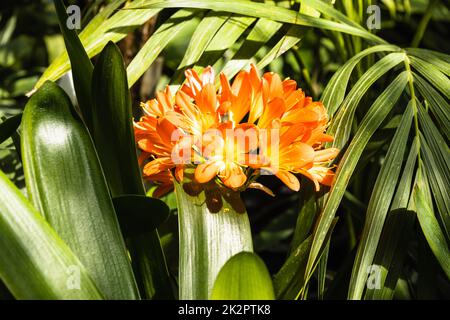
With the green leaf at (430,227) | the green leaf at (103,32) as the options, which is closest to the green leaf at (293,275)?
A: the green leaf at (430,227)

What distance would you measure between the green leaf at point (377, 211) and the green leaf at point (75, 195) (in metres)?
0.23

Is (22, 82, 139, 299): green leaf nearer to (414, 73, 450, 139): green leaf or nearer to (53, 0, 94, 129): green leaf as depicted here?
(53, 0, 94, 129): green leaf

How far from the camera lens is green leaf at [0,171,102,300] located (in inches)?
21.9

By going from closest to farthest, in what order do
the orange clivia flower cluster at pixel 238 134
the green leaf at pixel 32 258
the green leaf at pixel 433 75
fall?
the green leaf at pixel 32 258 < the orange clivia flower cluster at pixel 238 134 < the green leaf at pixel 433 75

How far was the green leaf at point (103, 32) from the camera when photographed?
858 mm

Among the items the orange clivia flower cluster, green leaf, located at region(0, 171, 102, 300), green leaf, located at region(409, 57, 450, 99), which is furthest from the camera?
green leaf, located at region(409, 57, 450, 99)

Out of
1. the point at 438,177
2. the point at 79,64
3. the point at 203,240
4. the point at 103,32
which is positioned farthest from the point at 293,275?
the point at 103,32

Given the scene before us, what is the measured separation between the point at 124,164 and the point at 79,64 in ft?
0.39

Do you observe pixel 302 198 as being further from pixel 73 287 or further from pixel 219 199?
pixel 73 287

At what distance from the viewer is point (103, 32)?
890 mm

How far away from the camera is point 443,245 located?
0.69 meters

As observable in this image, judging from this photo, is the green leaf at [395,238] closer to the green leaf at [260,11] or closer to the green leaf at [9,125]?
the green leaf at [260,11]

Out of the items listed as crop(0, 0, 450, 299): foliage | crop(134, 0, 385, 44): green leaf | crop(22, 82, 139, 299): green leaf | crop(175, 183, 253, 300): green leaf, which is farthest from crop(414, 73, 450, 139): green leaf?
crop(22, 82, 139, 299): green leaf

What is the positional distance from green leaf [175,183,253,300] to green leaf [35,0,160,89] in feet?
0.95
